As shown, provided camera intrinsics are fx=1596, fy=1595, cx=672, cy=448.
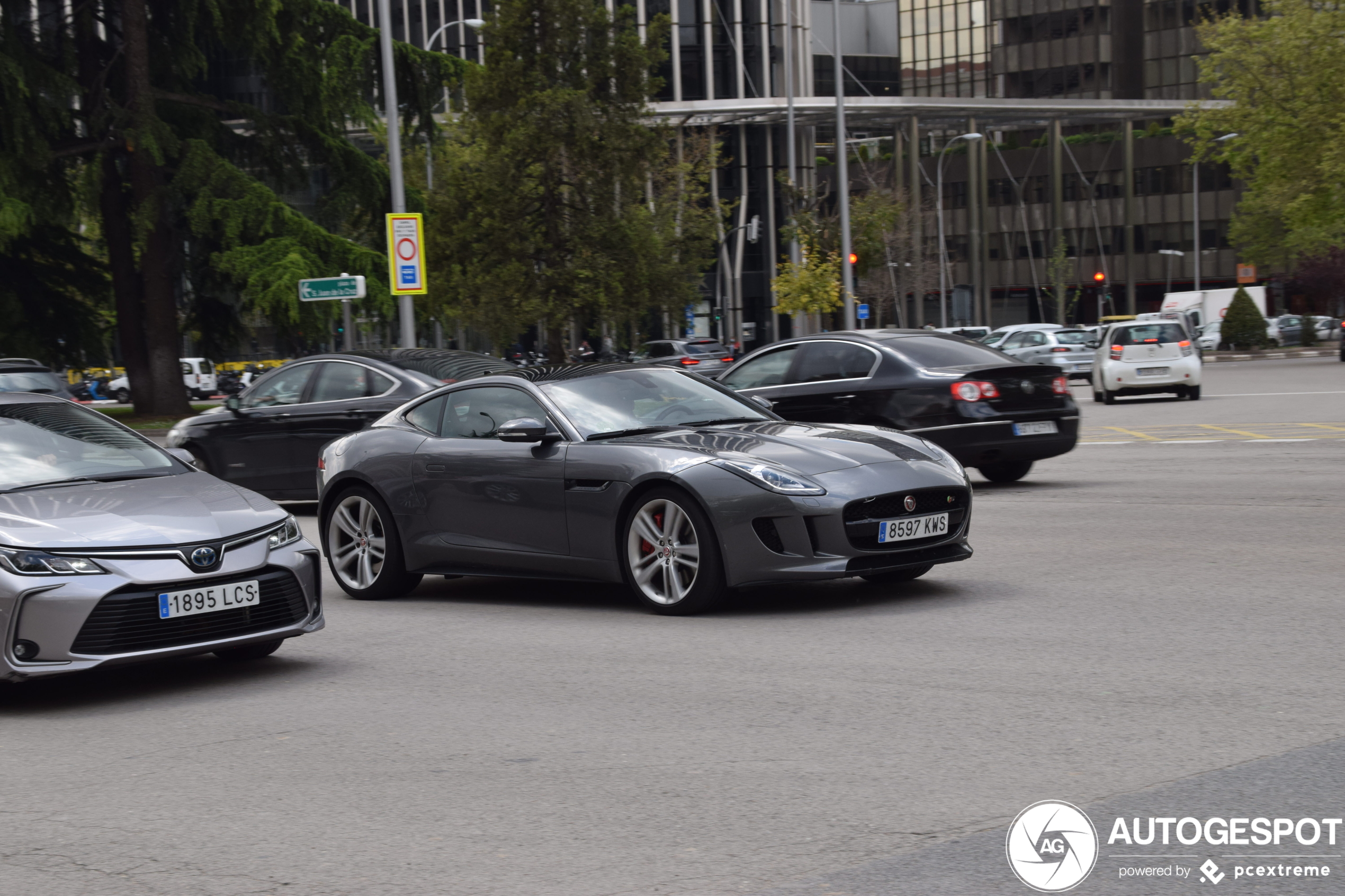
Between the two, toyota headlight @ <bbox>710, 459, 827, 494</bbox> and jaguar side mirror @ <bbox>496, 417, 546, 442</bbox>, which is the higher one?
jaguar side mirror @ <bbox>496, 417, 546, 442</bbox>

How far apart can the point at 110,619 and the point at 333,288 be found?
21.4 meters

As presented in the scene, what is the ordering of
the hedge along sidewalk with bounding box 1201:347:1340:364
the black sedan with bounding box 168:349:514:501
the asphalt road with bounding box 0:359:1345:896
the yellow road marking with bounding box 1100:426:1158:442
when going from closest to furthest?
the asphalt road with bounding box 0:359:1345:896, the black sedan with bounding box 168:349:514:501, the yellow road marking with bounding box 1100:426:1158:442, the hedge along sidewalk with bounding box 1201:347:1340:364

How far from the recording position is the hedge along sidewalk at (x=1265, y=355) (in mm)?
55688

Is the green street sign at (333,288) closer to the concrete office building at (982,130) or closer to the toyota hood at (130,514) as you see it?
the toyota hood at (130,514)

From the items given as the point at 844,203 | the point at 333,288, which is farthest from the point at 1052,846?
the point at 844,203

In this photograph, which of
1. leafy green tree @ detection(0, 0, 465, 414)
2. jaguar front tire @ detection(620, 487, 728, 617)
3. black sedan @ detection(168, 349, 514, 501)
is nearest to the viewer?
jaguar front tire @ detection(620, 487, 728, 617)

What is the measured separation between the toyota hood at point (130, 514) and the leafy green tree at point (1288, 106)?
43.4 meters

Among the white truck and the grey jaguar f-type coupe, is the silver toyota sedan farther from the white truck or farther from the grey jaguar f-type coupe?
the white truck

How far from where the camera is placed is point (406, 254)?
25.7m

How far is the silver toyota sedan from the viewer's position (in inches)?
262

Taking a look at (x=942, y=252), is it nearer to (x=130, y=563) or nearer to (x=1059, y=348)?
(x=1059, y=348)

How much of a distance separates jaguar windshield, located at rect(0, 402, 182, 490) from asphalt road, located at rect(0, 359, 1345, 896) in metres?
0.99

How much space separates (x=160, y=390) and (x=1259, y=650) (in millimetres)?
30591

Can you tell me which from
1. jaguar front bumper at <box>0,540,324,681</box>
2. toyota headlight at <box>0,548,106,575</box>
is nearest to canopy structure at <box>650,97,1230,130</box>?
jaguar front bumper at <box>0,540,324,681</box>
